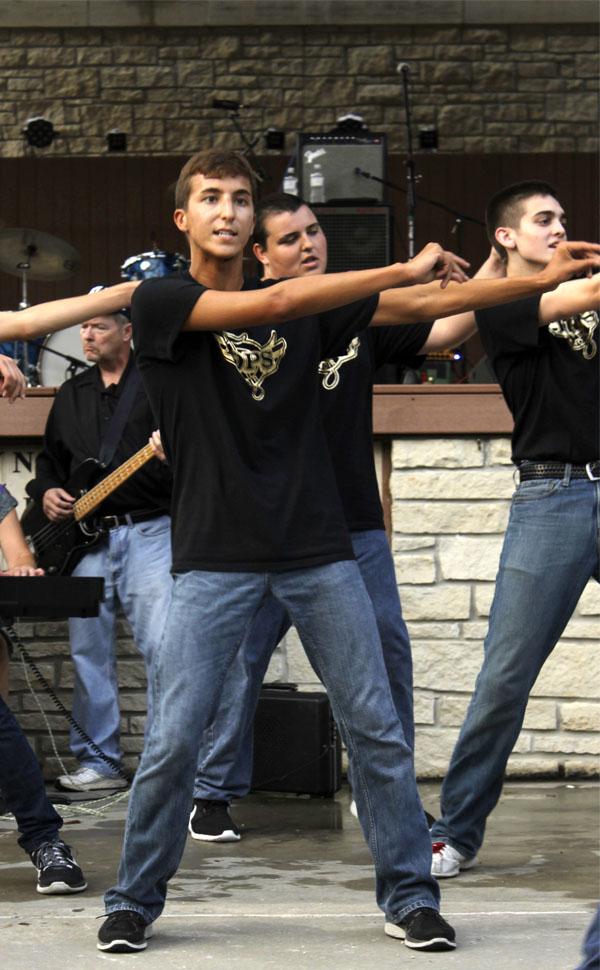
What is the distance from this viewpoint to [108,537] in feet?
21.8

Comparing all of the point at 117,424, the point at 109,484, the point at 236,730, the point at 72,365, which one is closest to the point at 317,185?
the point at 72,365

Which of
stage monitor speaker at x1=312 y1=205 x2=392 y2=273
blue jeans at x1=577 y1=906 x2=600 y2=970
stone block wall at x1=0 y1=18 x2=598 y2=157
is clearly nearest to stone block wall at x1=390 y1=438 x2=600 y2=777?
stage monitor speaker at x1=312 y1=205 x2=392 y2=273

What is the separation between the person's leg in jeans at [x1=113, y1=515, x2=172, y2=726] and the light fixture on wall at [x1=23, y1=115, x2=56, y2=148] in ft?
25.7

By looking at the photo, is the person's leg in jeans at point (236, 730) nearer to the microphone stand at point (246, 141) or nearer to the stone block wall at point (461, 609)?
the stone block wall at point (461, 609)

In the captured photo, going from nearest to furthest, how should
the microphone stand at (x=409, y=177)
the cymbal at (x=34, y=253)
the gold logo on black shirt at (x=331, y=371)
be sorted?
the gold logo on black shirt at (x=331, y=371), the cymbal at (x=34, y=253), the microphone stand at (x=409, y=177)

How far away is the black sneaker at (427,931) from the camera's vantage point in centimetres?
378

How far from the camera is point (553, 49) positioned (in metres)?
13.8

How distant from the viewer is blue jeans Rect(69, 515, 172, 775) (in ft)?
20.9

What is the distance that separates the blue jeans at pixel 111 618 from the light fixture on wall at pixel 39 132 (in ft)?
25.6

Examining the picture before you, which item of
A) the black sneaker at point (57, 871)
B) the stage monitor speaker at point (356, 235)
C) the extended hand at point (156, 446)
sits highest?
the stage monitor speaker at point (356, 235)

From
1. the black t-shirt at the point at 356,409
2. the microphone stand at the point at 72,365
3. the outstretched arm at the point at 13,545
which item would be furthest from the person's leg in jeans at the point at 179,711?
the microphone stand at the point at 72,365

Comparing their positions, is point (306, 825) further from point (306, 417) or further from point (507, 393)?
point (306, 417)

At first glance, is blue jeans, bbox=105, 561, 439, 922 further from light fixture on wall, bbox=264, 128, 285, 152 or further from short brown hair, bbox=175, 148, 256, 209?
light fixture on wall, bbox=264, 128, 285, 152

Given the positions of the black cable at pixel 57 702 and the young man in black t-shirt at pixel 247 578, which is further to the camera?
the black cable at pixel 57 702
